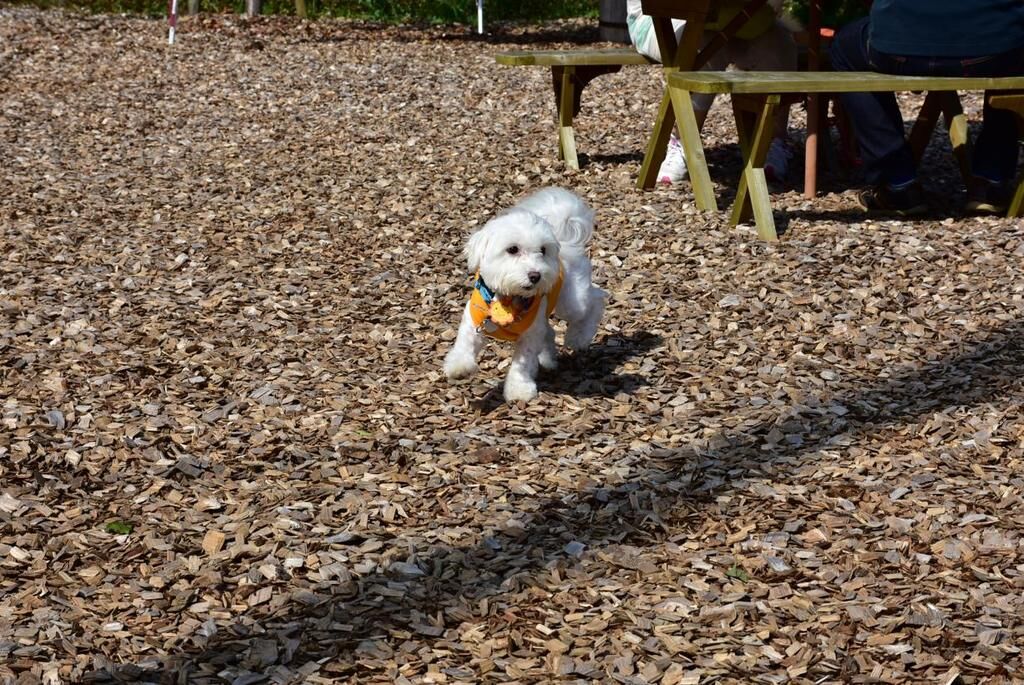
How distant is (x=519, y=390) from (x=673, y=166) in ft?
11.0

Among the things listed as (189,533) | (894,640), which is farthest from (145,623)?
(894,640)

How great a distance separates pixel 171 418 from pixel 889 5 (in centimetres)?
422

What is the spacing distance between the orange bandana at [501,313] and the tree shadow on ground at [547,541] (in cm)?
75

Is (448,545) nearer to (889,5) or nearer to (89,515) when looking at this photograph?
(89,515)

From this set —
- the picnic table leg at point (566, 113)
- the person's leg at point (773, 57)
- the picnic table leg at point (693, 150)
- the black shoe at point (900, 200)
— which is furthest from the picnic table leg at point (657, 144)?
the black shoe at point (900, 200)

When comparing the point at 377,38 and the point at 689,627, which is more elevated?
the point at 377,38

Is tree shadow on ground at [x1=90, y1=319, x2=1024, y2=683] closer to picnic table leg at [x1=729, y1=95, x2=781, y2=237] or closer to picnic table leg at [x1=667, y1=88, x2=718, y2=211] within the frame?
picnic table leg at [x1=729, y1=95, x2=781, y2=237]

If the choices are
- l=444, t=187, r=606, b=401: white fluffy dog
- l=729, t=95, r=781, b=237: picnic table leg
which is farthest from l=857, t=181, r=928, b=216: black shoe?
l=444, t=187, r=606, b=401: white fluffy dog

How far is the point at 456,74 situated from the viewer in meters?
11.1

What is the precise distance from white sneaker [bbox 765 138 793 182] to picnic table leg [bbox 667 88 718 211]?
887 mm

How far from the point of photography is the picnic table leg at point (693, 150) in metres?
7.10

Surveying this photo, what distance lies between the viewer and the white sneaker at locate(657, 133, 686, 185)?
768 centimetres

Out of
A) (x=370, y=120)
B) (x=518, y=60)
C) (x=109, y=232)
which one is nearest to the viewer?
(x=109, y=232)

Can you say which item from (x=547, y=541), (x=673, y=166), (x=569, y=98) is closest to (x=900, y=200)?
(x=673, y=166)
